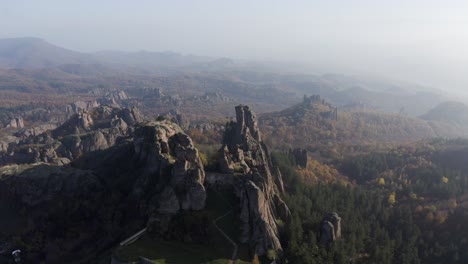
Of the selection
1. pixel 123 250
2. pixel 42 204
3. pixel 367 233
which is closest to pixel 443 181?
pixel 367 233

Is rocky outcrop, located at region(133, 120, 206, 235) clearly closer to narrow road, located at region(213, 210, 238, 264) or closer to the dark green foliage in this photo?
narrow road, located at region(213, 210, 238, 264)

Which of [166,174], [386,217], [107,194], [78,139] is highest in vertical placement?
[166,174]

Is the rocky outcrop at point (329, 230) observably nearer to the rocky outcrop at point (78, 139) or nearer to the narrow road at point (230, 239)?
the narrow road at point (230, 239)

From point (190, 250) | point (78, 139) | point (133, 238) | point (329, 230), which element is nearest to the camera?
point (190, 250)

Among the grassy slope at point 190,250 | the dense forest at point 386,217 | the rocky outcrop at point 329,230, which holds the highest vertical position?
the grassy slope at point 190,250

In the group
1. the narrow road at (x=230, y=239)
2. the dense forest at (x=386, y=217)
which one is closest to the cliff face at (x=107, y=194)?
the narrow road at (x=230, y=239)

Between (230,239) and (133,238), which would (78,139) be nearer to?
(133,238)

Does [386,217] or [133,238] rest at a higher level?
[133,238]

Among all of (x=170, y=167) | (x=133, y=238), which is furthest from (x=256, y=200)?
(x=133, y=238)

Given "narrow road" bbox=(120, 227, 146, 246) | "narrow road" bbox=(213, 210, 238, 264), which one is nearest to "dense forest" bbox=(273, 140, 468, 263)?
"narrow road" bbox=(213, 210, 238, 264)
